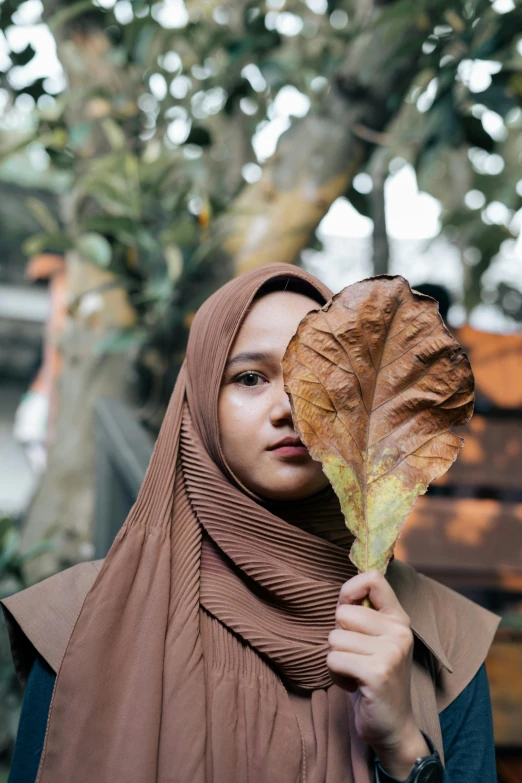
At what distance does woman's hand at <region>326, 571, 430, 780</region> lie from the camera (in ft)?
2.88

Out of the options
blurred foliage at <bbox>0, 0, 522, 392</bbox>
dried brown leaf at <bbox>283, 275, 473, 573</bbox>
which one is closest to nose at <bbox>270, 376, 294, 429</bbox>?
dried brown leaf at <bbox>283, 275, 473, 573</bbox>

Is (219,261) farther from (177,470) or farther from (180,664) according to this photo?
(180,664)

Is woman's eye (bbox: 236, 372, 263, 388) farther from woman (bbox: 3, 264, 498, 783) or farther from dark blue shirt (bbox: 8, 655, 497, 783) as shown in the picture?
dark blue shirt (bbox: 8, 655, 497, 783)

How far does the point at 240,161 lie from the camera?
307 centimetres

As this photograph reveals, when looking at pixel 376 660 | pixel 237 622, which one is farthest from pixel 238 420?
pixel 376 660

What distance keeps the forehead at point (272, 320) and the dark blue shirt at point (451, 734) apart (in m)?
0.61

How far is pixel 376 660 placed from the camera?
0.88 m

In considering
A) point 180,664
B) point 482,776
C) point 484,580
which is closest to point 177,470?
point 180,664

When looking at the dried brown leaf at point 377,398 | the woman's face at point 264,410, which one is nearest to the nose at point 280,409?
the woman's face at point 264,410

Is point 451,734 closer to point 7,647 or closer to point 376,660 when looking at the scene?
point 376,660

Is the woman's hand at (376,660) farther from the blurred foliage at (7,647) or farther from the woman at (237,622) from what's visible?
the blurred foliage at (7,647)

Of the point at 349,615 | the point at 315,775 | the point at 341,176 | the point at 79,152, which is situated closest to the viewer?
the point at 349,615

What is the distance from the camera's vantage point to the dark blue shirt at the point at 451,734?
1104 millimetres

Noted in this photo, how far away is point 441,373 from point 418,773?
518mm
